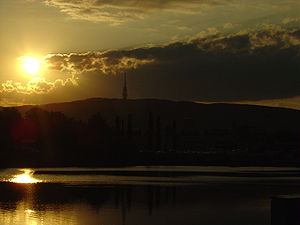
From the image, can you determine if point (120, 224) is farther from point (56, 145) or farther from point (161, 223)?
point (56, 145)

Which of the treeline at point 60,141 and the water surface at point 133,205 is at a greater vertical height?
the water surface at point 133,205

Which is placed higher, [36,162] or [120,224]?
[120,224]

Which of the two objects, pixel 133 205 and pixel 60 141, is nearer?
pixel 133 205

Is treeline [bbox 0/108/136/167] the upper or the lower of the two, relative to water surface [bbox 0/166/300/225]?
lower

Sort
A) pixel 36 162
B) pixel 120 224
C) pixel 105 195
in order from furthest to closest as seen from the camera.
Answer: pixel 36 162 → pixel 105 195 → pixel 120 224

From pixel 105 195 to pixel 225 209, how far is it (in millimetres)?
14525

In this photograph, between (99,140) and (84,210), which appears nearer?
(84,210)

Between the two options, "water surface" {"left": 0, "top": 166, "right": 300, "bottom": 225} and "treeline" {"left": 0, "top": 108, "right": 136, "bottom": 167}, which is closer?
"water surface" {"left": 0, "top": 166, "right": 300, "bottom": 225}

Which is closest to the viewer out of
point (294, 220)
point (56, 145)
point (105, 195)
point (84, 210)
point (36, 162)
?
point (294, 220)

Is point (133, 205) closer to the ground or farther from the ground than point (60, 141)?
farther from the ground

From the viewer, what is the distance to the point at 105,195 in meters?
57.4

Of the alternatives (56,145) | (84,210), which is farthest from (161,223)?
(56,145)

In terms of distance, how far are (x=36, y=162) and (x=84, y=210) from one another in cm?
11087

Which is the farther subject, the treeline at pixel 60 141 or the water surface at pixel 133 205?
the treeline at pixel 60 141
